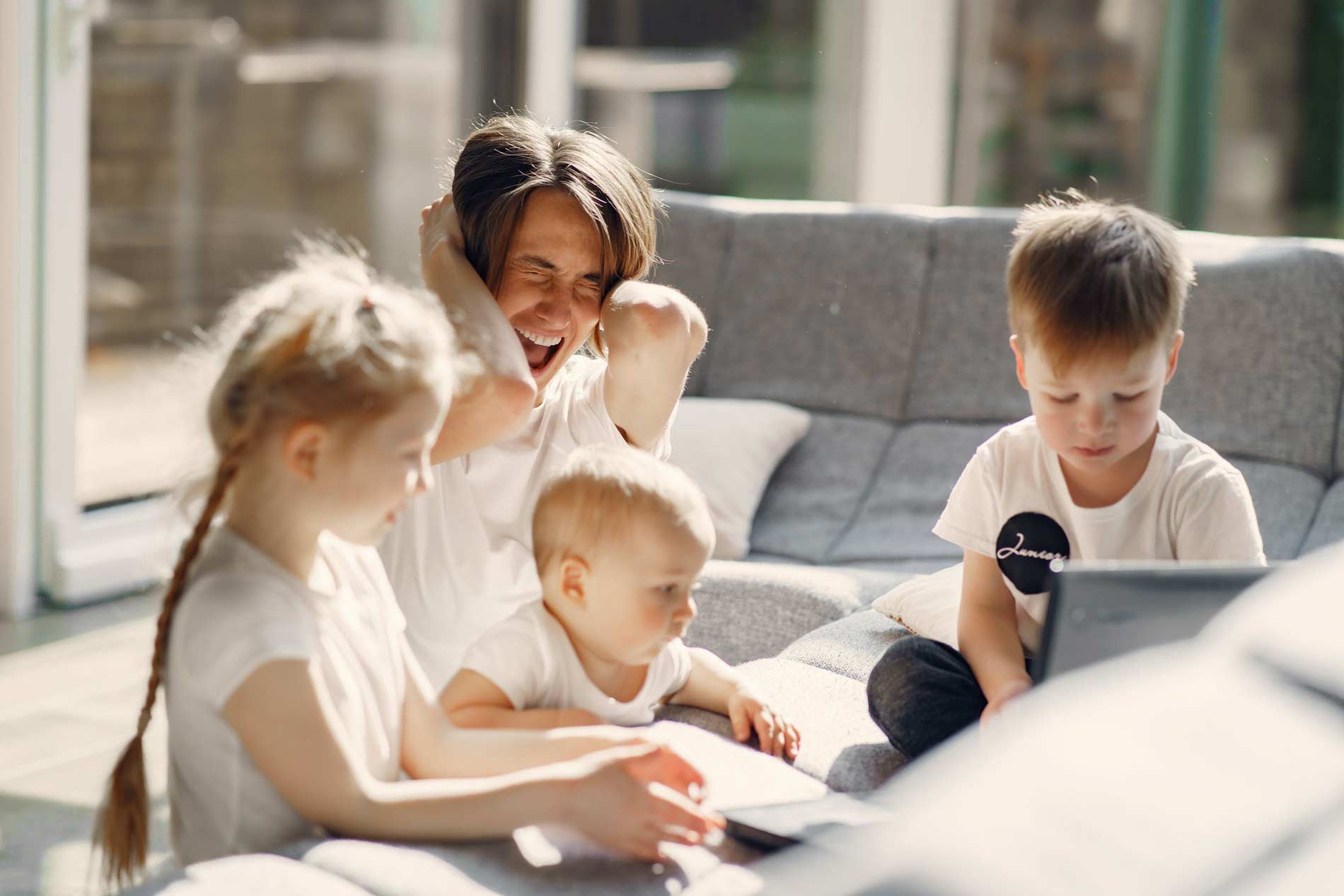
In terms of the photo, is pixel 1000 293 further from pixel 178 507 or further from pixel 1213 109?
pixel 1213 109

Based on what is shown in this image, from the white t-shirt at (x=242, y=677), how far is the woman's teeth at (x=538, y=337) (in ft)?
1.82

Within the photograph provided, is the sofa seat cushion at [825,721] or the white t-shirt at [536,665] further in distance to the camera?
the sofa seat cushion at [825,721]

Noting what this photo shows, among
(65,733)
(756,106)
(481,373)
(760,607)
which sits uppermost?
(756,106)

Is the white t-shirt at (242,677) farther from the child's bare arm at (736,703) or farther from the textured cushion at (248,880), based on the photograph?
the child's bare arm at (736,703)

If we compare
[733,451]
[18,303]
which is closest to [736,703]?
[733,451]

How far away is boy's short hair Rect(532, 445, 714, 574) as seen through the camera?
1.28 m

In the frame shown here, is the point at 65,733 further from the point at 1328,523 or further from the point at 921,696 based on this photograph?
the point at 1328,523

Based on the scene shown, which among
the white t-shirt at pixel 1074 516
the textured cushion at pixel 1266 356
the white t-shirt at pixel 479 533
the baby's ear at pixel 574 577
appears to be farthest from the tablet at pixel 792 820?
the textured cushion at pixel 1266 356

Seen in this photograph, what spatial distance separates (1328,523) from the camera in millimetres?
2152

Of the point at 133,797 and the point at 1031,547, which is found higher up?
the point at 1031,547

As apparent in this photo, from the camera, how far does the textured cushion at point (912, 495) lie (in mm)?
2432

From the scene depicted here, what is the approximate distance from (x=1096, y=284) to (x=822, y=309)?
134cm

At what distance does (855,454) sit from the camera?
2.64m

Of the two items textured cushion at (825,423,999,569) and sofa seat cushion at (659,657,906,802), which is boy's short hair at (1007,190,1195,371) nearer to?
sofa seat cushion at (659,657,906,802)
